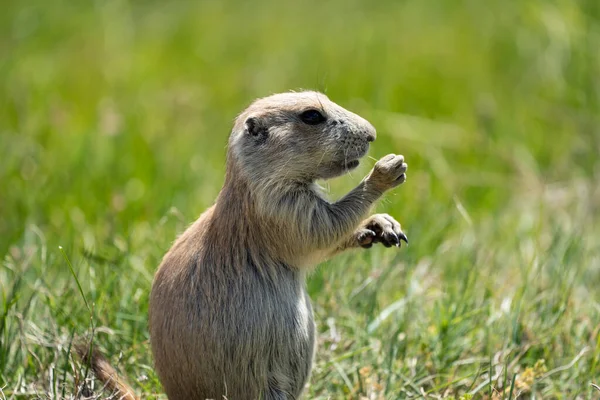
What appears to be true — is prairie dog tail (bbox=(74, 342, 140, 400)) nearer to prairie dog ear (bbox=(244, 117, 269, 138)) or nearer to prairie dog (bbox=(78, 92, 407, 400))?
prairie dog (bbox=(78, 92, 407, 400))

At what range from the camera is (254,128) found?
4.12 metres

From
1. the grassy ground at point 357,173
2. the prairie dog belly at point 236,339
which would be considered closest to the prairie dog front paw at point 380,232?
the prairie dog belly at point 236,339

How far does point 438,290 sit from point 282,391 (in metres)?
1.49

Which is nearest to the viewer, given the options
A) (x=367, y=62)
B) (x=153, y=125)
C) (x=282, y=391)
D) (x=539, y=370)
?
(x=282, y=391)

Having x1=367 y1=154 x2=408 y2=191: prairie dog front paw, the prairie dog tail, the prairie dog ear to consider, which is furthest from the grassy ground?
the prairie dog ear

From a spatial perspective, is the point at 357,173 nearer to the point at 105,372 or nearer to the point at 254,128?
the point at 254,128

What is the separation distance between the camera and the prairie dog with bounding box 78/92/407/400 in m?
3.81

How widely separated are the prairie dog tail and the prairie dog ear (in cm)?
108

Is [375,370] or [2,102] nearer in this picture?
[375,370]

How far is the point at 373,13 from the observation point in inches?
445

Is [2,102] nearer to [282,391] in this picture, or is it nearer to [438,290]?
[438,290]

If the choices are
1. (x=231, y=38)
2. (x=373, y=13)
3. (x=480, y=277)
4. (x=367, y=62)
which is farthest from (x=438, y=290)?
(x=373, y=13)

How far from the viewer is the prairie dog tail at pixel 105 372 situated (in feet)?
12.7

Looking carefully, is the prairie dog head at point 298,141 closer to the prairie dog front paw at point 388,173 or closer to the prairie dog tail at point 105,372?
the prairie dog front paw at point 388,173
